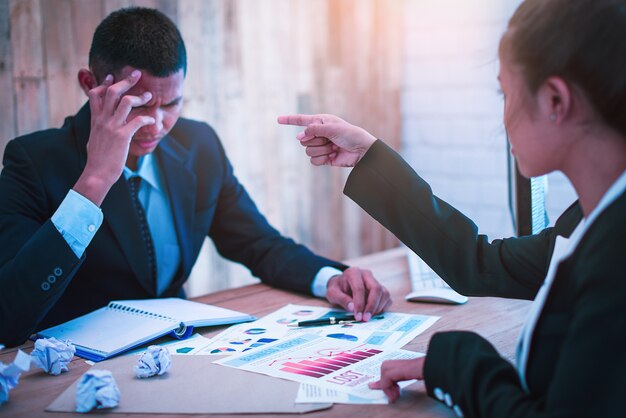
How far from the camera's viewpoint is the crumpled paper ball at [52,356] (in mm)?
1078

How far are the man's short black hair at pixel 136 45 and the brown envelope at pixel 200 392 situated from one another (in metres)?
0.70

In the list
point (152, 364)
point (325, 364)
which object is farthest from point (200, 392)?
point (325, 364)

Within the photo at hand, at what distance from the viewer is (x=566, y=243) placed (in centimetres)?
88

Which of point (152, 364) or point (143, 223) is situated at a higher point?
point (143, 223)

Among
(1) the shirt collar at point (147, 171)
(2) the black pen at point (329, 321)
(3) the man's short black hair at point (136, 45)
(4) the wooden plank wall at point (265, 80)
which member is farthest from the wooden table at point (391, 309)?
(4) the wooden plank wall at point (265, 80)

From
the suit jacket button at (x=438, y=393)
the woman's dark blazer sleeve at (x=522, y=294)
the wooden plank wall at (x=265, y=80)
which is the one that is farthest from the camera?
the wooden plank wall at (x=265, y=80)

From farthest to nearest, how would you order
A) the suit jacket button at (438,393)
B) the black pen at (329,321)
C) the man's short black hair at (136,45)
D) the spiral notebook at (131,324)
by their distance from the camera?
the man's short black hair at (136,45) < the black pen at (329,321) < the spiral notebook at (131,324) < the suit jacket button at (438,393)

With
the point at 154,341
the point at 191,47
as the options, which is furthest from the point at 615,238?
the point at 191,47

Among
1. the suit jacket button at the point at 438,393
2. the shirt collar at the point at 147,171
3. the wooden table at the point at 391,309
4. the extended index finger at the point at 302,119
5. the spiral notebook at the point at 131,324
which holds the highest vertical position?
the extended index finger at the point at 302,119

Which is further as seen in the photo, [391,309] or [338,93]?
[338,93]

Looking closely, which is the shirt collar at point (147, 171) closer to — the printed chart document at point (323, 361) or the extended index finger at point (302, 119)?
the extended index finger at point (302, 119)

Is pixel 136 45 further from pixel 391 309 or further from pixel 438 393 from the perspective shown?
pixel 438 393

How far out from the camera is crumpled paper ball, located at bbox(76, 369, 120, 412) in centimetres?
93

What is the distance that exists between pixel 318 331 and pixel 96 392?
0.46 meters
